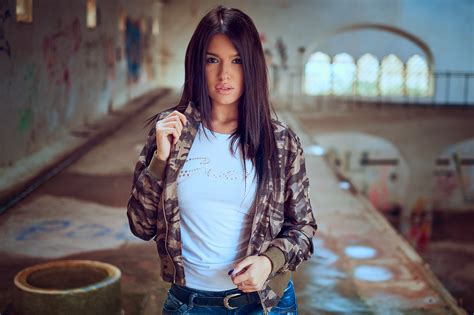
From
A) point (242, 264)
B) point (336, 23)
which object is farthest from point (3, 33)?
point (336, 23)

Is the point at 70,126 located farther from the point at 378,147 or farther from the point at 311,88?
the point at 311,88

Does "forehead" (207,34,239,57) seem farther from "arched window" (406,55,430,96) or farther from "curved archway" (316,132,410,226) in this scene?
"arched window" (406,55,430,96)

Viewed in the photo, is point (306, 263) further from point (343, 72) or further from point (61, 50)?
point (343, 72)

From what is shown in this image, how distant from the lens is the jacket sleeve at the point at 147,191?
182 cm

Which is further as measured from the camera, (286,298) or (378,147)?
(378,147)

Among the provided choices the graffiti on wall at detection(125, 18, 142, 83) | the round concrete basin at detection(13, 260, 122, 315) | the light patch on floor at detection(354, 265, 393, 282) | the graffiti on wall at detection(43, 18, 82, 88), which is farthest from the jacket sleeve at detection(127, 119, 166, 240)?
the graffiti on wall at detection(125, 18, 142, 83)

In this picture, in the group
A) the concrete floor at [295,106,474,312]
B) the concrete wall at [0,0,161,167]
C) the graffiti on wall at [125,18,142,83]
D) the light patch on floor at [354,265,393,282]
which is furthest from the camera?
the concrete floor at [295,106,474,312]

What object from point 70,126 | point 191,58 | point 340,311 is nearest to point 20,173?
point 70,126

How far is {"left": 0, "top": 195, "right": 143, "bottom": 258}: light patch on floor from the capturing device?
505 cm

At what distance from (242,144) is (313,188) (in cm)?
574

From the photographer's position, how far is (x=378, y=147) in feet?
62.8

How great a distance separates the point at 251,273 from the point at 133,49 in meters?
13.4

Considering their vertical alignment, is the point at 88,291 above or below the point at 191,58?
below

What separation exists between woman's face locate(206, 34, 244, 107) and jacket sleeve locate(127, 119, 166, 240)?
0.67 feet
